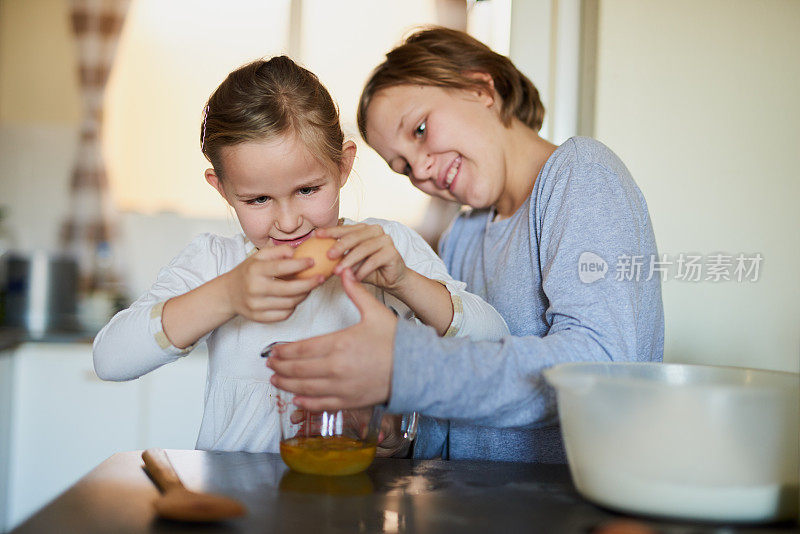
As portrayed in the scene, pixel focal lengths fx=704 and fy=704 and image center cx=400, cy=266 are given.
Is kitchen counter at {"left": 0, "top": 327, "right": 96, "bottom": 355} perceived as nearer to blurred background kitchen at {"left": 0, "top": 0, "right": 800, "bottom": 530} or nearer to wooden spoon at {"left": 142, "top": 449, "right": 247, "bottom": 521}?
blurred background kitchen at {"left": 0, "top": 0, "right": 800, "bottom": 530}

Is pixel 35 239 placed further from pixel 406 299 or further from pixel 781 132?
pixel 781 132

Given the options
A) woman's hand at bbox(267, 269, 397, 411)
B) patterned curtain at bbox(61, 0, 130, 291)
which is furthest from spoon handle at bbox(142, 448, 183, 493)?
patterned curtain at bbox(61, 0, 130, 291)

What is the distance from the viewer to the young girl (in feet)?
2.91

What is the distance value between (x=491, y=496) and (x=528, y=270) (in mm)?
490

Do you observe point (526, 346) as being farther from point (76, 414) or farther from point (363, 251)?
point (76, 414)

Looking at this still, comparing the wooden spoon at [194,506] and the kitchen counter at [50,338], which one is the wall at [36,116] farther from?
the wooden spoon at [194,506]

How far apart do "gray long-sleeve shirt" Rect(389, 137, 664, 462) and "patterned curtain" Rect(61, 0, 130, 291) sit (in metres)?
1.79

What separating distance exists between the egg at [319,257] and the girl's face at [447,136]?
44cm

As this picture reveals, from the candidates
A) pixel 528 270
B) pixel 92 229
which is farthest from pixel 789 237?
pixel 92 229

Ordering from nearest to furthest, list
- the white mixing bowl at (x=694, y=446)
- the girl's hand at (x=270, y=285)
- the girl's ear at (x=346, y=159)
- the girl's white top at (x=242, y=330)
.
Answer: the white mixing bowl at (x=694, y=446) → the girl's hand at (x=270, y=285) → the girl's white top at (x=242, y=330) → the girl's ear at (x=346, y=159)

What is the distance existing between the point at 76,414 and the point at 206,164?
1.00 meters

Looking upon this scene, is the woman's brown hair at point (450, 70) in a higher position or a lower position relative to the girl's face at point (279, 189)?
higher

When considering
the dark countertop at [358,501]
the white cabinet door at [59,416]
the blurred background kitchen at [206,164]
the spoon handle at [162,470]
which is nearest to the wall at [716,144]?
the blurred background kitchen at [206,164]

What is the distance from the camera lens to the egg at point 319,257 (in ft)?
2.84
